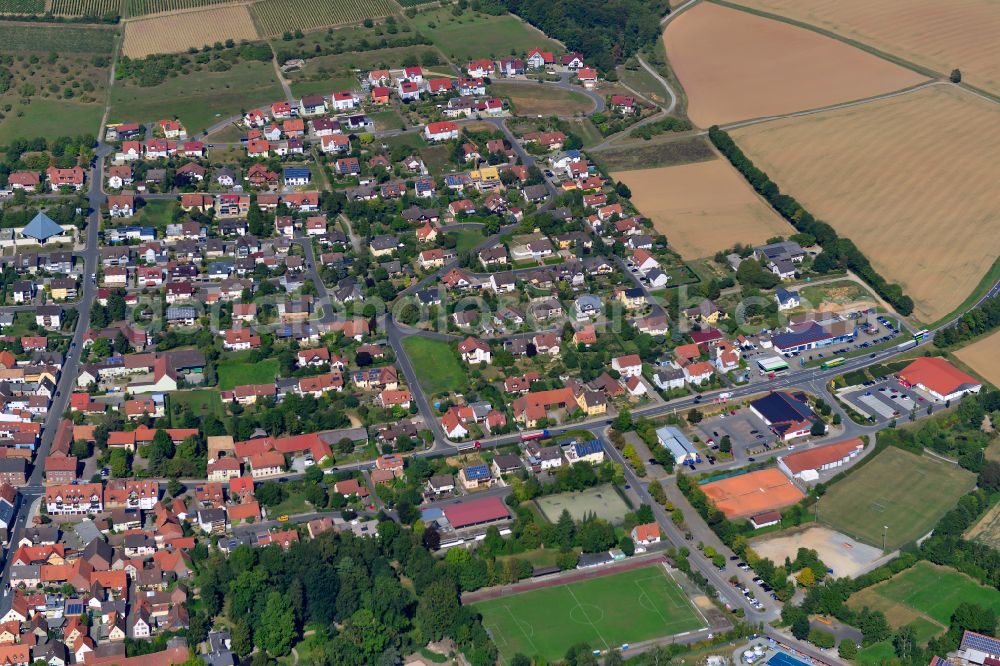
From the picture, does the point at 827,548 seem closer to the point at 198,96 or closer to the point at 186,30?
the point at 198,96

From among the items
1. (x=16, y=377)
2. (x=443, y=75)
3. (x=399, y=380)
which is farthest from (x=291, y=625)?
(x=443, y=75)

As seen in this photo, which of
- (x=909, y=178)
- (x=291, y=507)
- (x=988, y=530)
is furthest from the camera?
(x=909, y=178)

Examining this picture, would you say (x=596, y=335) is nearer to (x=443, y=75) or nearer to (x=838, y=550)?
(x=838, y=550)

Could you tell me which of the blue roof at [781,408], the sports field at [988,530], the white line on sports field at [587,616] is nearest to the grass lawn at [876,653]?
the sports field at [988,530]

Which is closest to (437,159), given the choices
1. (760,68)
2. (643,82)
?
(643,82)

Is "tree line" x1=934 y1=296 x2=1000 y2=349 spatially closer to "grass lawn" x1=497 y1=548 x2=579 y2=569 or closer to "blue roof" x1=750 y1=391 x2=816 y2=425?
"blue roof" x1=750 y1=391 x2=816 y2=425

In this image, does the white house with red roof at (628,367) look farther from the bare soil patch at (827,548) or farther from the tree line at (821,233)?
the tree line at (821,233)

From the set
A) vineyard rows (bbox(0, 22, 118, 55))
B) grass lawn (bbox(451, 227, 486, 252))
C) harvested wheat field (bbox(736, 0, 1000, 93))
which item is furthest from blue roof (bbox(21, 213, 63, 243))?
harvested wheat field (bbox(736, 0, 1000, 93))
